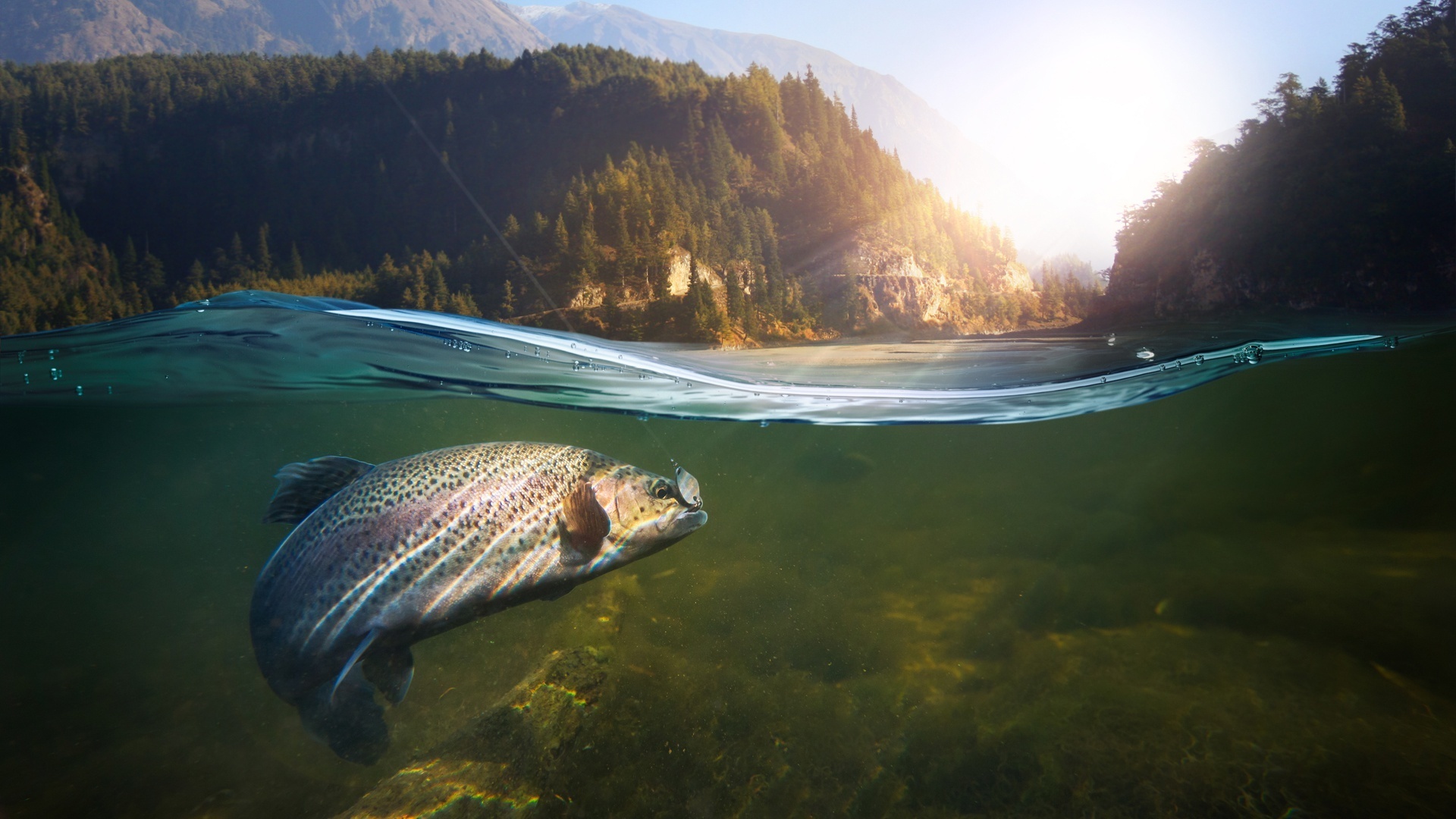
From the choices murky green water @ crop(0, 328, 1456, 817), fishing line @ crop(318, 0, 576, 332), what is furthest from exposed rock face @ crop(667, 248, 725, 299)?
murky green water @ crop(0, 328, 1456, 817)

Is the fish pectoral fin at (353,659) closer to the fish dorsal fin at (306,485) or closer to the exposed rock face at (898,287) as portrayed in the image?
the fish dorsal fin at (306,485)

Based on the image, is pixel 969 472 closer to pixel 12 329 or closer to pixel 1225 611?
Result: pixel 1225 611

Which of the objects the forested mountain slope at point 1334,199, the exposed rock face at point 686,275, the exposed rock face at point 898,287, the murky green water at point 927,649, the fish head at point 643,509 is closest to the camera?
the fish head at point 643,509

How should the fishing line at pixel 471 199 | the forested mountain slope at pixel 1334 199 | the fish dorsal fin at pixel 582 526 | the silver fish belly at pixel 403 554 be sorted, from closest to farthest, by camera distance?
1. the silver fish belly at pixel 403 554
2. the fish dorsal fin at pixel 582 526
3. the forested mountain slope at pixel 1334 199
4. the fishing line at pixel 471 199

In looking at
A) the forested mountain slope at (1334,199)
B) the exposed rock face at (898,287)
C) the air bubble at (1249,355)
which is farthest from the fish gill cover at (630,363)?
the exposed rock face at (898,287)

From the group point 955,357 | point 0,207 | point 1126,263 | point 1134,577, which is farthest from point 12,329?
point 1126,263

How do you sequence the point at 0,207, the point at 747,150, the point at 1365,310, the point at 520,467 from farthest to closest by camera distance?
1. the point at 0,207
2. the point at 747,150
3. the point at 1365,310
4. the point at 520,467

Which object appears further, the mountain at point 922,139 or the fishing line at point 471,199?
the fishing line at point 471,199
